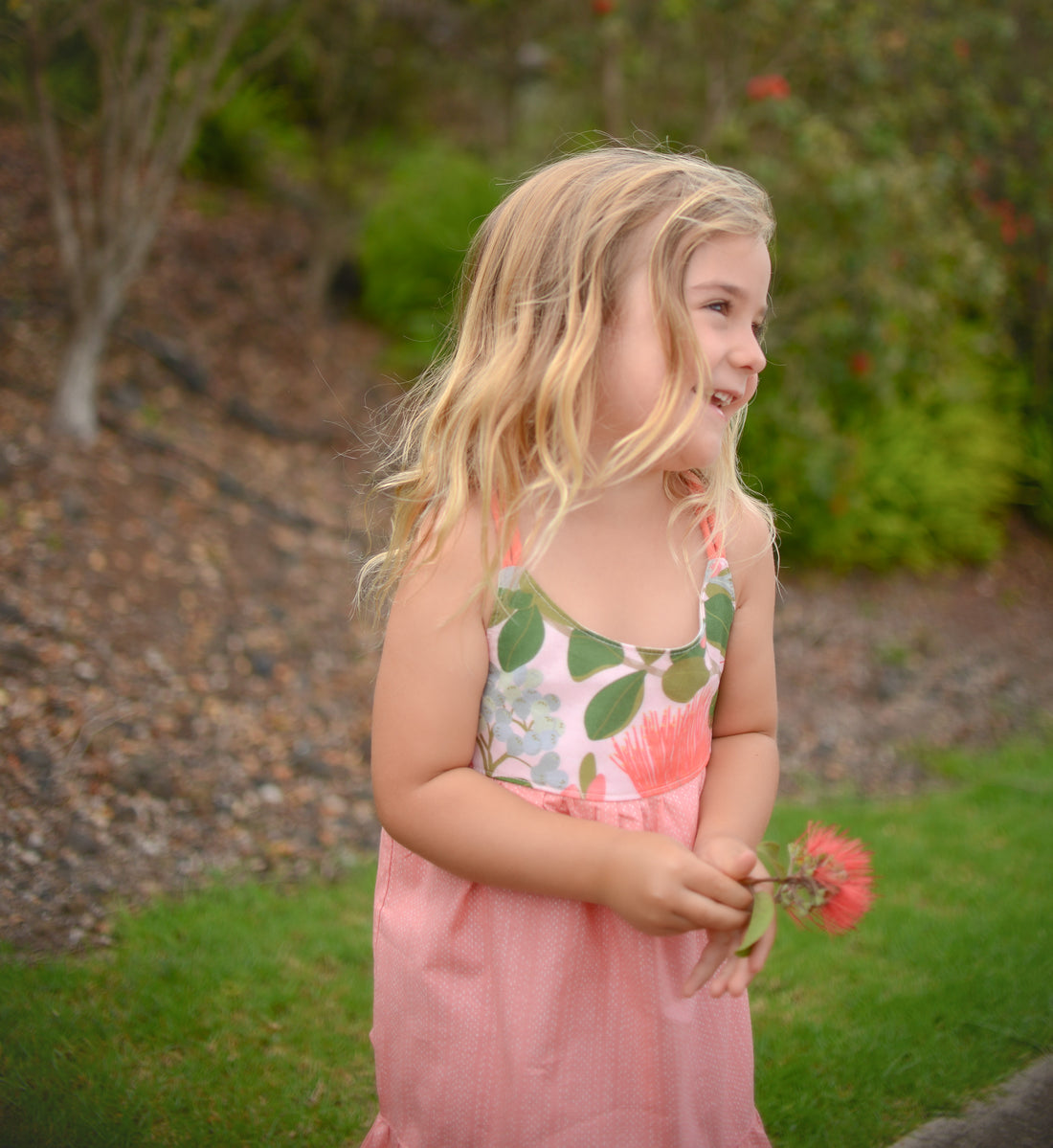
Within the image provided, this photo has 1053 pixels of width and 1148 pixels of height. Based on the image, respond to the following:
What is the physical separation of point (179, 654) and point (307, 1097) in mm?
1991

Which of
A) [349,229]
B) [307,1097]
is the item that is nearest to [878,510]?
[349,229]

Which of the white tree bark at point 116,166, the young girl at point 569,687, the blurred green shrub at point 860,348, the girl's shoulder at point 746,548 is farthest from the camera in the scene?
the blurred green shrub at point 860,348

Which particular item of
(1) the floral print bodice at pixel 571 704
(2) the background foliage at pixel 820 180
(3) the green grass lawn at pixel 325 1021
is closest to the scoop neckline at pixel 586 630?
(1) the floral print bodice at pixel 571 704

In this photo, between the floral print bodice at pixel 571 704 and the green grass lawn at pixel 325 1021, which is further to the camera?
the green grass lawn at pixel 325 1021

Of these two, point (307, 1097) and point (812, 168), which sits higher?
point (812, 168)

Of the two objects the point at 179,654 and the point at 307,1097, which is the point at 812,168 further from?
the point at 307,1097

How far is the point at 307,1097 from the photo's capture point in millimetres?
2330

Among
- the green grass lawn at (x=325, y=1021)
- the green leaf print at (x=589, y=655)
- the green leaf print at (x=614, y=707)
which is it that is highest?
the green leaf print at (x=589, y=655)

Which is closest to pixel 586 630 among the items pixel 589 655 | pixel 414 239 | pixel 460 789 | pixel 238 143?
pixel 589 655

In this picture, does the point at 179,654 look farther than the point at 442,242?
No

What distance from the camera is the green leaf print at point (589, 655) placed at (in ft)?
4.66

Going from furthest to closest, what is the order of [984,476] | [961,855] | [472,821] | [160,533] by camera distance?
[984,476] → [160,533] → [961,855] → [472,821]

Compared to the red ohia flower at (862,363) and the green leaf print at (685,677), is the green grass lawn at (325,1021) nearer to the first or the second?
the green leaf print at (685,677)

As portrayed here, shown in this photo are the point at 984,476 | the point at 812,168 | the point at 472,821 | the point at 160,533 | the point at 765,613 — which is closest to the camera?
the point at 472,821
